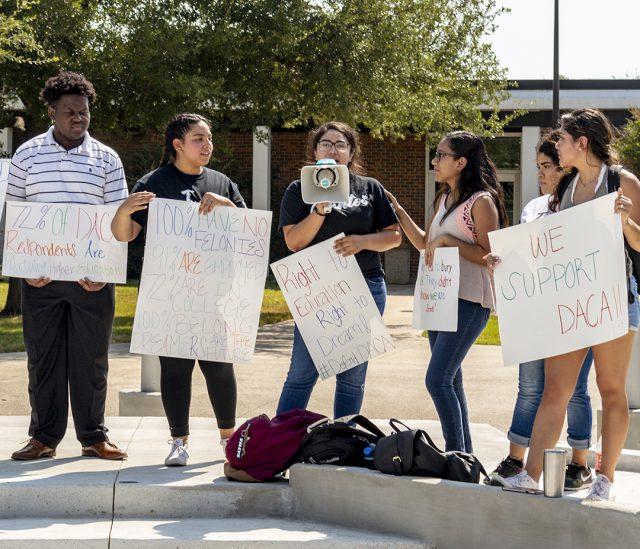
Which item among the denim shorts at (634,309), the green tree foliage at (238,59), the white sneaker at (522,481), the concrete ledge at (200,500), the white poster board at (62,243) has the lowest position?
the concrete ledge at (200,500)

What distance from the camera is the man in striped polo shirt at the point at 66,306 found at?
19.3 feet

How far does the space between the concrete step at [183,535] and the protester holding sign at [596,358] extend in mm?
744

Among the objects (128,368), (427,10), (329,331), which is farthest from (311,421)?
(427,10)

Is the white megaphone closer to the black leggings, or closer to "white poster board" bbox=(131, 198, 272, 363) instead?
"white poster board" bbox=(131, 198, 272, 363)

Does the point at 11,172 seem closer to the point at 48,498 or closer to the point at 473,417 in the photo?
the point at 48,498

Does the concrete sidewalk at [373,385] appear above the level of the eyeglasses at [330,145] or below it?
below

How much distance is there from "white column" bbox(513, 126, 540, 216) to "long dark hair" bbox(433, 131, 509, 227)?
2141cm

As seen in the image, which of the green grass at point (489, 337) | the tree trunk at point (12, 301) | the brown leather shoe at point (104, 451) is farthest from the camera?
the tree trunk at point (12, 301)

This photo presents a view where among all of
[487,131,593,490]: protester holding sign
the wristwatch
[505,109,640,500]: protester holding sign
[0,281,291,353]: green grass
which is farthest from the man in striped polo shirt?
[0,281,291,353]: green grass

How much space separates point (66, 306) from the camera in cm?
600

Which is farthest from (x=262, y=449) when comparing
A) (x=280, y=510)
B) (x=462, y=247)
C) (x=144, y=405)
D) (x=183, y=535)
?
(x=144, y=405)

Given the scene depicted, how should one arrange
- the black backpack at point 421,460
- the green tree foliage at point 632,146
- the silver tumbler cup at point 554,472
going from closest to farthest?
the silver tumbler cup at point 554,472 < the black backpack at point 421,460 < the green tree foliage at point 632,146

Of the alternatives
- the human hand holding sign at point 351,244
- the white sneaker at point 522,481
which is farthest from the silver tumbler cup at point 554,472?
the human hand holding sign at point 351,244

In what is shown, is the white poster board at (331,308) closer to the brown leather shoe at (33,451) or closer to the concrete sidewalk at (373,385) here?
the brown leather shoe at (33,451)
